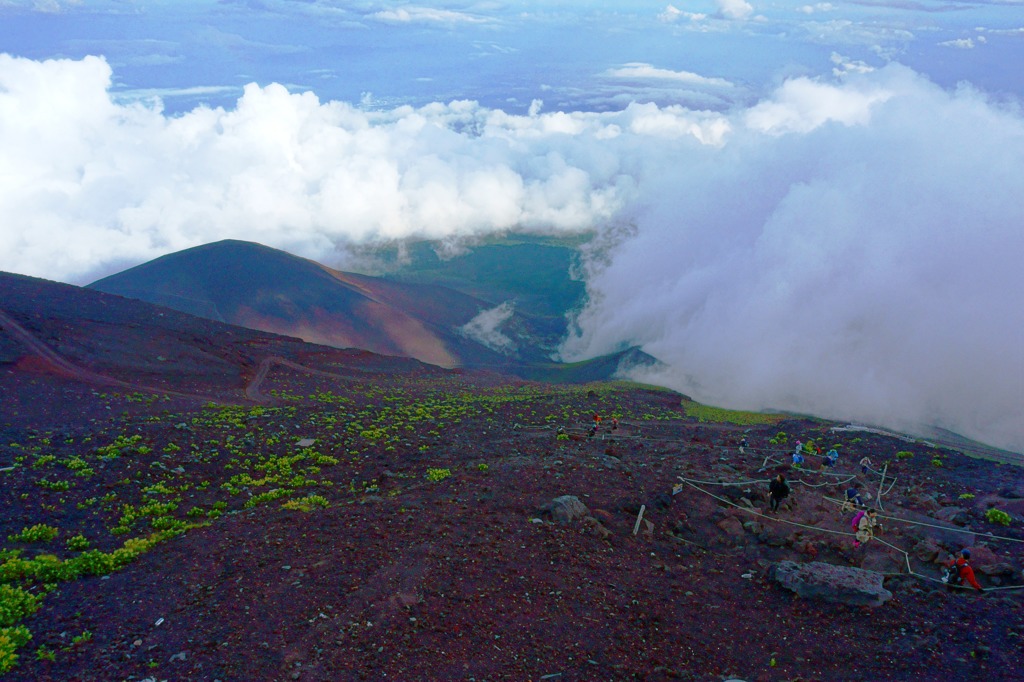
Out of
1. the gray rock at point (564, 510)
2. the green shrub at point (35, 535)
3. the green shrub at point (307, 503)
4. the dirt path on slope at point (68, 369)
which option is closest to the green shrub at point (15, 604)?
the green shrub at point (35, 535)

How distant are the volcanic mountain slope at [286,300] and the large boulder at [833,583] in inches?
3118

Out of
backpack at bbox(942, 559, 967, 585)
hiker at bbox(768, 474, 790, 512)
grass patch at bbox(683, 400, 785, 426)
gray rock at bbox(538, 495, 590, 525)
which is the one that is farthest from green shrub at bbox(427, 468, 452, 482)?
grass patch at bbox(683, 400, 785, 426)

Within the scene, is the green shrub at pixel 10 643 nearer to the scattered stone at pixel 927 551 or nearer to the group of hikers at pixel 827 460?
the scattered stone at pixel 927 551

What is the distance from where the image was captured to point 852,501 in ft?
72.6

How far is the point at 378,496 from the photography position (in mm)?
22688

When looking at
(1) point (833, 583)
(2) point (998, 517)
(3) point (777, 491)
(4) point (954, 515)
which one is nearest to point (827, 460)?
(4) point (954, 515)

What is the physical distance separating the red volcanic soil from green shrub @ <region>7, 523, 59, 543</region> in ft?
0.58

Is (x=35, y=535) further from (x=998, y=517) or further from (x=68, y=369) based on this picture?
(x=68, y=369)

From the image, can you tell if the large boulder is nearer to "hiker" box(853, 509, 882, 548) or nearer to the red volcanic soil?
the red volcanic soil

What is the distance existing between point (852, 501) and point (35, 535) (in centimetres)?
2256

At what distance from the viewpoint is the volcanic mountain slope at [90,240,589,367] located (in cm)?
9588

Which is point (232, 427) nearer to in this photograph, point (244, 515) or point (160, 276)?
point (244, 515)

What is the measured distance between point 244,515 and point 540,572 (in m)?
9.13

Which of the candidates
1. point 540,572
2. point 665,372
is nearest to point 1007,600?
point 540,572
